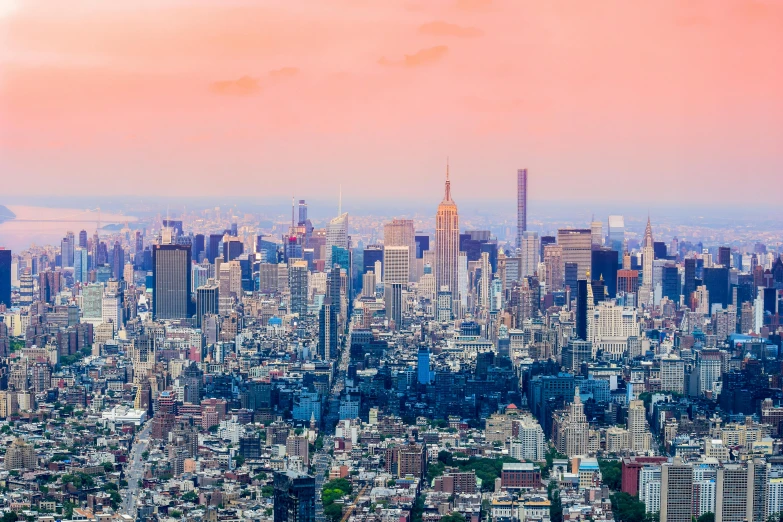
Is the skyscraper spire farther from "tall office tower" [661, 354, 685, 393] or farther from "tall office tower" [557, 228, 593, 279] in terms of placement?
"tall office tower" [661, 354, 685, 393]

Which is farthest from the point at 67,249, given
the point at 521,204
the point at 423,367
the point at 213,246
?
the point at 521,204

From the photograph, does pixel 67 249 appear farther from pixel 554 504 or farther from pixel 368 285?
pixel 554 504

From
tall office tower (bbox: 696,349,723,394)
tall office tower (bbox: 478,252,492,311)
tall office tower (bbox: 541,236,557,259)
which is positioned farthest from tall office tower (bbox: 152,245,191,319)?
tall office tower (bbox: 696,349,723,394)

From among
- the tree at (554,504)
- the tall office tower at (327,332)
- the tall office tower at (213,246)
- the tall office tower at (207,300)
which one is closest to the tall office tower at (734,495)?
Result: the tree at (554,504)

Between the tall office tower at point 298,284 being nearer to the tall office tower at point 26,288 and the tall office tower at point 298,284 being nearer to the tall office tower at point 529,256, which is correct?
the tall office tower at point 529,256

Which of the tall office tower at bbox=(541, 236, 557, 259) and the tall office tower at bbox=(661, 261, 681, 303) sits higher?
the tall office tower at bbox=(541, 236, 557, 259)

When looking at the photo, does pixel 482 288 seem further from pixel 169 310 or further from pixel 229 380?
pixel 229 380
